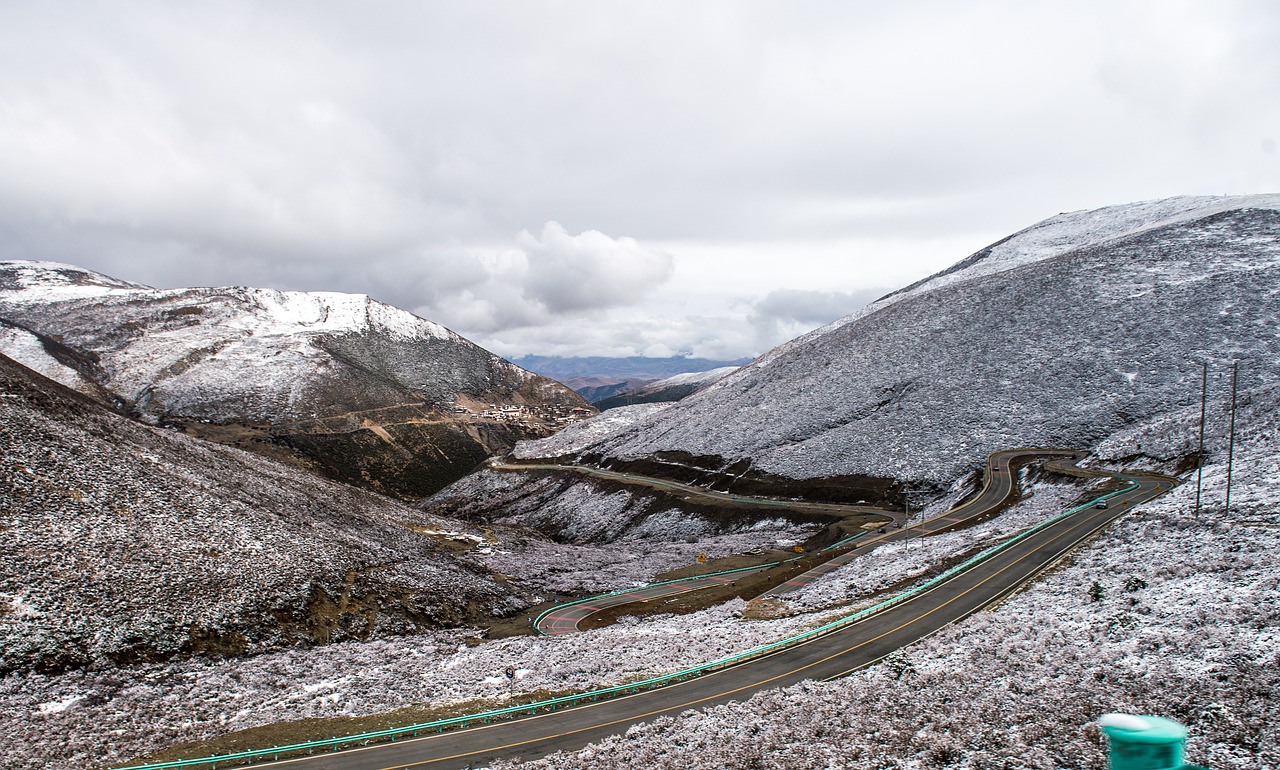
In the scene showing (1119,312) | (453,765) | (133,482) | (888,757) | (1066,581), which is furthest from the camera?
(1119,312)

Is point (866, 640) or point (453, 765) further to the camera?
point (866, 640)

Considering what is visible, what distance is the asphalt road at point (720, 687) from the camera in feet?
79.4

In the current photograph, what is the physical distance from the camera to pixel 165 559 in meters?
41.3

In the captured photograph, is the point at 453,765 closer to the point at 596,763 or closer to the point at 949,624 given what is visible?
the point at 596,763

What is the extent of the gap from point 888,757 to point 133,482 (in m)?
53.0

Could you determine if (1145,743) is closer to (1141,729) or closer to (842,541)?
(1141,729)

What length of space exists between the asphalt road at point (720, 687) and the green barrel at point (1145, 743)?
22.1 meters

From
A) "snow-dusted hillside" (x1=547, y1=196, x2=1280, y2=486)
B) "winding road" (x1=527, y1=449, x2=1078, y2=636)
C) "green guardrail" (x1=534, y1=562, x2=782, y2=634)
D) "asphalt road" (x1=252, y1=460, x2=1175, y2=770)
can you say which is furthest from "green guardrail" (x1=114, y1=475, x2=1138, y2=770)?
"snow-dusted hillside" (x1=547, y1=196, x2=1280, y2=486)

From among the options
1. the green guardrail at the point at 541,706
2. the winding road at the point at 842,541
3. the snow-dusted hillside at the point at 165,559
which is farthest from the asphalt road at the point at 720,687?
the snow-dusted hillside at the point at 165,559

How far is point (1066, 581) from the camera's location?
3462 cm

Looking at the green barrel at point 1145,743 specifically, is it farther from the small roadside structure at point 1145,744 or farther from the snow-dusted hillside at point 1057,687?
the snow-dusted hillside at point 1057,687

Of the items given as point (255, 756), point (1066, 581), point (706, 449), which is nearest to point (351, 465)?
point (706, 449)

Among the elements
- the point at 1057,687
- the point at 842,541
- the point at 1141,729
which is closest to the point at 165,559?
the point at 1057,687

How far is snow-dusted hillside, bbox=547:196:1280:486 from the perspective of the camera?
8456cm
